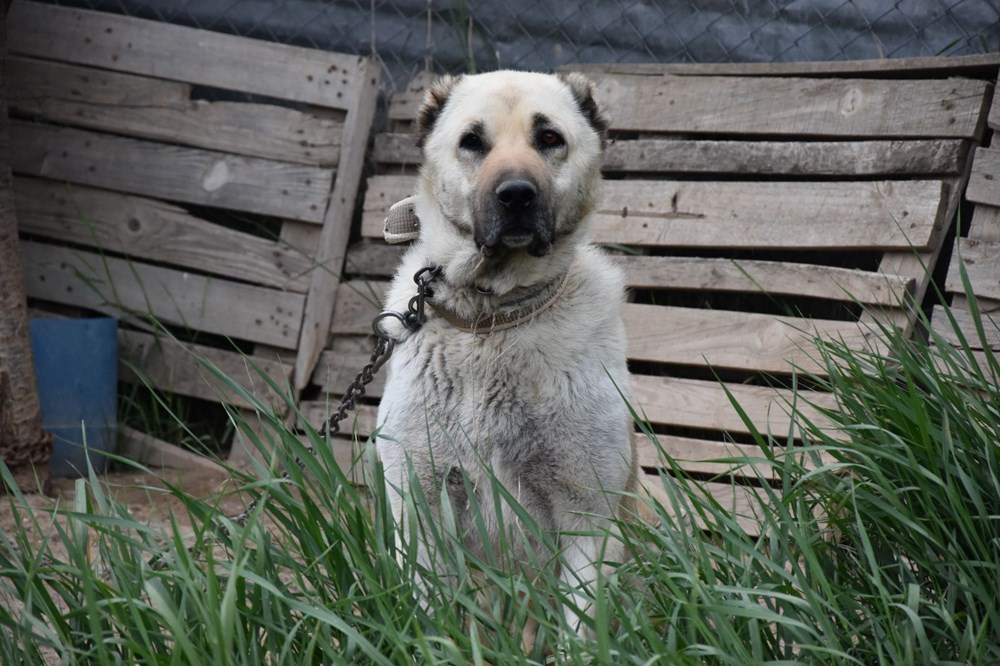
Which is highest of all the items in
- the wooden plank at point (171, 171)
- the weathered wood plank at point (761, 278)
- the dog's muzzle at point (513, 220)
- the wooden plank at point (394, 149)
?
the wooden plank at point (394, 149)

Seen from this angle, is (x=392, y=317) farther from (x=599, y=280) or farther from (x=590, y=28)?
(x=590, y=28)

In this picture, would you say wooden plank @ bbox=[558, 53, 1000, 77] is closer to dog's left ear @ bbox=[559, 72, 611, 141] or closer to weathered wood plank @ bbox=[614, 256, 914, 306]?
weathered wood plank @ bbox=[614, 256, 914, 306]

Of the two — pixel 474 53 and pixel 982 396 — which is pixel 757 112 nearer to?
pixel 474 53

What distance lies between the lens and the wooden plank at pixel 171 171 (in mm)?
4742

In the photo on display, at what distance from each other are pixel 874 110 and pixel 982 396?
1.81 m

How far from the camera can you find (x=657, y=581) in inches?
75.5

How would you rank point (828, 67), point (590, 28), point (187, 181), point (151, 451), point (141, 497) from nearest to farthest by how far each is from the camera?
point (828, 67) < point (141, 497) < point (590, 28) < point (151, 451) < point (187, 181)

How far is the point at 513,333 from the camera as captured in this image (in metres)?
2.53

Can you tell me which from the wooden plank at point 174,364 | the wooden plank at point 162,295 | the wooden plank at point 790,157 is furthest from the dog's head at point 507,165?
the wooden plank at point 174,364

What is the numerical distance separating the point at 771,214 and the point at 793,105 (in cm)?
43

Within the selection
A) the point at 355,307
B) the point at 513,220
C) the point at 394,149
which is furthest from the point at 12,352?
the point at 513,220

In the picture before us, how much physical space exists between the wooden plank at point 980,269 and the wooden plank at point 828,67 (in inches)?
25.2

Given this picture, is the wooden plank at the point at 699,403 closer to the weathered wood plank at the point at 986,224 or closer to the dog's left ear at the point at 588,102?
the weathered wood plank at the point at 986,224

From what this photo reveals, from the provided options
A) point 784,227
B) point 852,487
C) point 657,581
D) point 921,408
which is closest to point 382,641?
point 657,581
